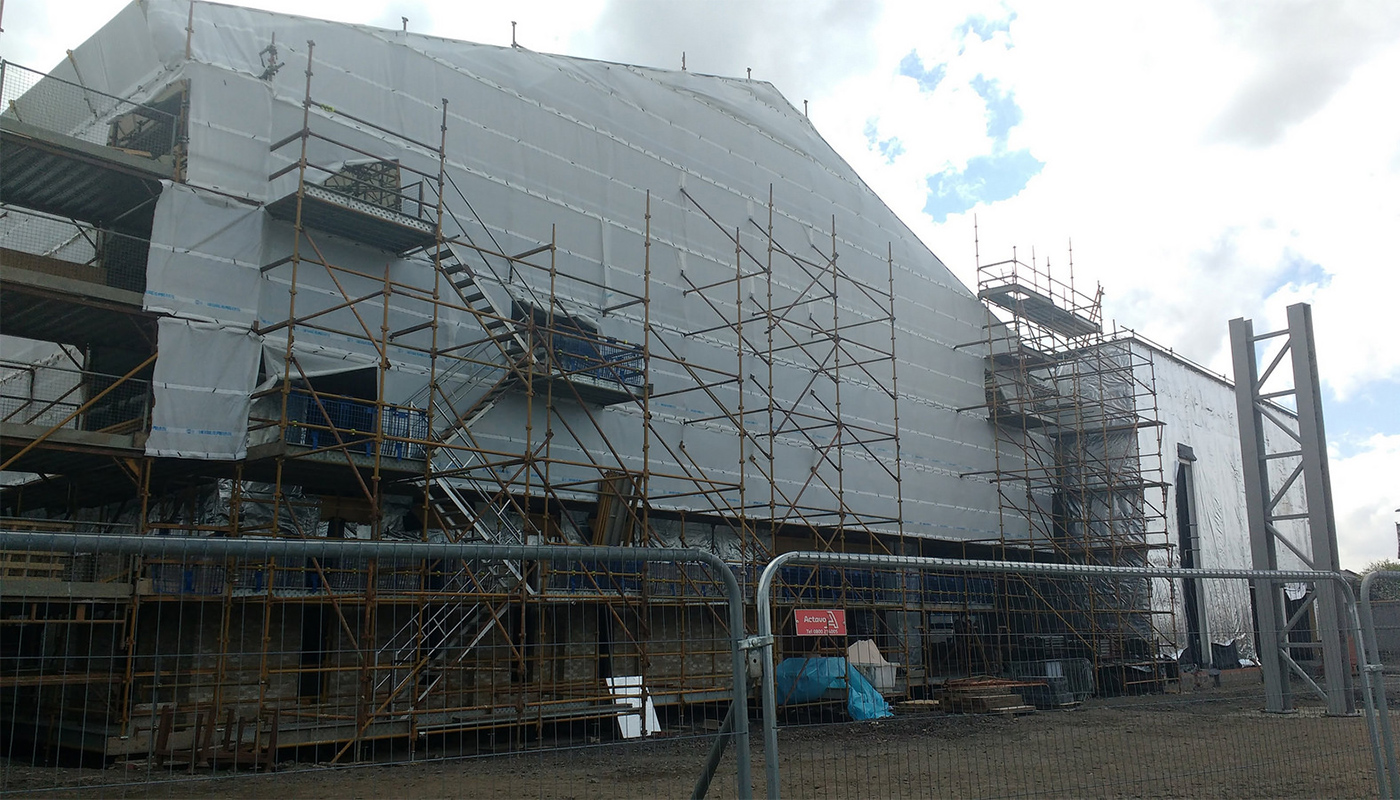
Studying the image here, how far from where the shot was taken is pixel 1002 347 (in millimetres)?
33500

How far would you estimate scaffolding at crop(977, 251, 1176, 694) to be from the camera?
99.7ft

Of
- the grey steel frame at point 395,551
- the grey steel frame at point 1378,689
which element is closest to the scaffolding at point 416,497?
the grey steel frame at point 1378,689

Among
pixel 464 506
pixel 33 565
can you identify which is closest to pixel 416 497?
pixel 464 506

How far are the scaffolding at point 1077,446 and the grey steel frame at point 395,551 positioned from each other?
990 inches

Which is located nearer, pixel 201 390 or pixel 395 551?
pixel 395 551

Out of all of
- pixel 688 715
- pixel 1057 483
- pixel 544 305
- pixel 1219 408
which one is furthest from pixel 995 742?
pixel 1219 408

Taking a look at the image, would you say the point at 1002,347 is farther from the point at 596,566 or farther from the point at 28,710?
the point at 28,710

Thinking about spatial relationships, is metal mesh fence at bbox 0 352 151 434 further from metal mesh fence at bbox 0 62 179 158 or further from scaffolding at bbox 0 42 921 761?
metal mesh fence at bbox 0 62 179 158

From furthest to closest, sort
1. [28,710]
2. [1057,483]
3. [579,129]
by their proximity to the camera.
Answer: [1057,483] → [579,129] → [28,710]

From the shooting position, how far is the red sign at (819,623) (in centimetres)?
703

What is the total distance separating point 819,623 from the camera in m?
7.28

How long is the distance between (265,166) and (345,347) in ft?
→ 9.87

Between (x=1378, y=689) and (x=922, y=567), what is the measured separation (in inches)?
162

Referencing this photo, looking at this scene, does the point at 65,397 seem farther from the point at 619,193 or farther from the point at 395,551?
the point at 395,551
